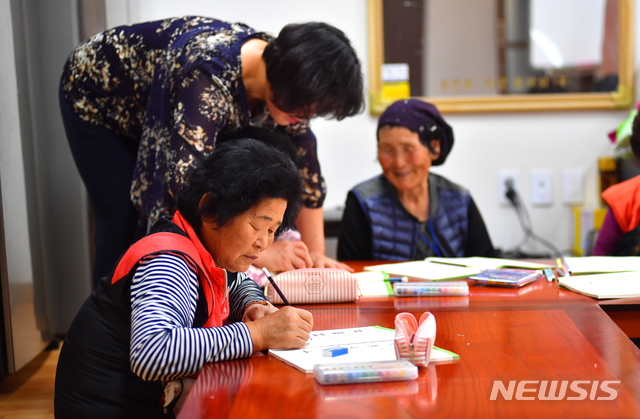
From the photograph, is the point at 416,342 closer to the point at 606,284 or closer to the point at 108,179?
the point at 606,284

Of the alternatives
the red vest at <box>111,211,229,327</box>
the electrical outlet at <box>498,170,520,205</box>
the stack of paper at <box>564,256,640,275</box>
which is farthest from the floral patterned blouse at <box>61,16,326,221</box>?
the electrical outlet at <box>498,170,520,205</box>

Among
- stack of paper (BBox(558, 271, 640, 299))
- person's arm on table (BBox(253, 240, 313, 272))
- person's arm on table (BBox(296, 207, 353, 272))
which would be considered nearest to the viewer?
stack of paper (BBox(558, 271, 640, 299))

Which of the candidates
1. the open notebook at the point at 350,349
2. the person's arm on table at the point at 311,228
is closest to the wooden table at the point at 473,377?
the open notebook at the point at 350,349

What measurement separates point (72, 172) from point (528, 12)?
214 centimetres

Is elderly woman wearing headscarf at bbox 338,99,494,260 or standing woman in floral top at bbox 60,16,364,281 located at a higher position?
standing woman in floral top at bbox 60,16,364,281

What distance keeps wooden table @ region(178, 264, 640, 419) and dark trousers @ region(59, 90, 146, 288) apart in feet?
2.63

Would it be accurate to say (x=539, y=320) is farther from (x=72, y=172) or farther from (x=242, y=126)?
(x=72, y=172)

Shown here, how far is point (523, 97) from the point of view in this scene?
3.09m

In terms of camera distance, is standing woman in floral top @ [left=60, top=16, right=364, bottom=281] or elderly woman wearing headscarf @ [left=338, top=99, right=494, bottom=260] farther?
elderly woman wearing headscarf @ [left=338, top=99, right=494, bottom=260]

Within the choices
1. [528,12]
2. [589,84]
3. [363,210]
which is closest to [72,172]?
[363,210]

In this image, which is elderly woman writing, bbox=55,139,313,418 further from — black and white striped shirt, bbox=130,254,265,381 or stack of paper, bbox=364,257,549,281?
stack of paper, bbox=364,257,549,281

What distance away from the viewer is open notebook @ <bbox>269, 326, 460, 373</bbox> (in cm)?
97

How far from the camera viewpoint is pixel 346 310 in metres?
1.33

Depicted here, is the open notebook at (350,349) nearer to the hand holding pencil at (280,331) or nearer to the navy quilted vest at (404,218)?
the hand holding pencil at (280,331)
